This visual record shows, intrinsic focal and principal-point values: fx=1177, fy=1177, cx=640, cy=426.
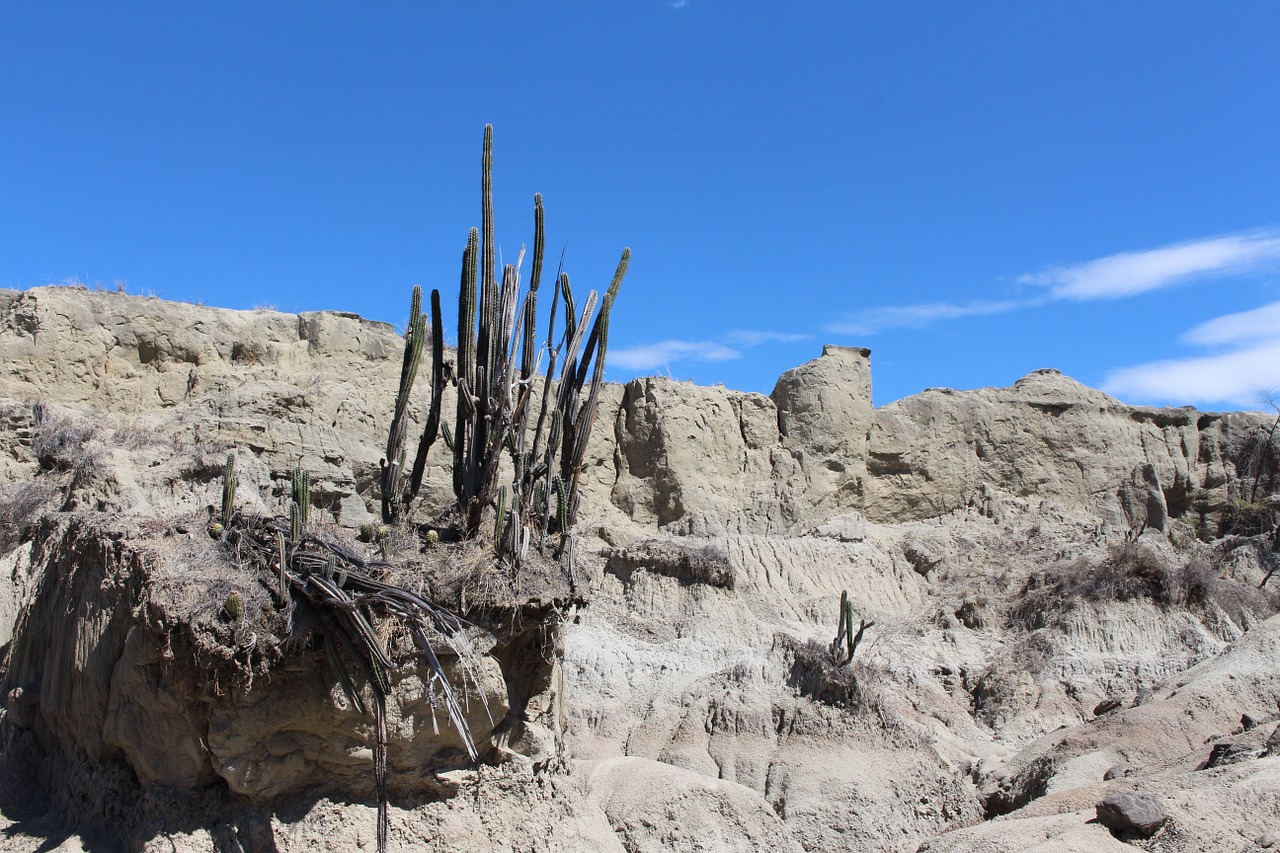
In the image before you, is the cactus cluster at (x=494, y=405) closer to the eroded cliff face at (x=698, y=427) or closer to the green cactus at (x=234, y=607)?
the green cactus at (x=234, y=607)

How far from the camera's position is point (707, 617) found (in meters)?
20.6

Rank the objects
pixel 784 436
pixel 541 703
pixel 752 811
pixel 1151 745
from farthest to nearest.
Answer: pixel 784 436 < pixel 1151 745 < pixel 752 811 < pixel 541 703

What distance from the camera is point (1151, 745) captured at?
15.4 metres

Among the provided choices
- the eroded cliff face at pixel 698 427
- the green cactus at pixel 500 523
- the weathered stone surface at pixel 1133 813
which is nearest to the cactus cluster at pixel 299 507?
the green cactus at pixel 500 523

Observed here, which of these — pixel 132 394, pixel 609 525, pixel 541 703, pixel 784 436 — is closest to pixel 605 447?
pixel 609 525

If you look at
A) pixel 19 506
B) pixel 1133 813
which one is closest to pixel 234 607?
pixel 1133 813

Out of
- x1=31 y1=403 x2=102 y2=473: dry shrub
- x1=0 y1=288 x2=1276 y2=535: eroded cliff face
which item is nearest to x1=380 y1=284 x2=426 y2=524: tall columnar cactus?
x1=31 y1=403 x2=102 y2=473: dry shrub

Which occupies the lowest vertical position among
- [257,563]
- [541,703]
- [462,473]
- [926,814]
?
[926,814]

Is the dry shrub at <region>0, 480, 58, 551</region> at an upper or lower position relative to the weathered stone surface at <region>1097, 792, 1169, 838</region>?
upper

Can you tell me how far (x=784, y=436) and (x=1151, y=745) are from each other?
39.8 ft

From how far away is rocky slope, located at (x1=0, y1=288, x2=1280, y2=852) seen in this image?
1026cm

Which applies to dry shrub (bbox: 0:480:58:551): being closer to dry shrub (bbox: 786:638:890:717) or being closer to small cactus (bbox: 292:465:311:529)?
small cactus (bbox: 292:465:311:529)

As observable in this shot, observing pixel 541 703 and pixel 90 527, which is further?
pixel 541 703

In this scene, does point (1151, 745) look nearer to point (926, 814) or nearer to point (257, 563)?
point (926, 814)
